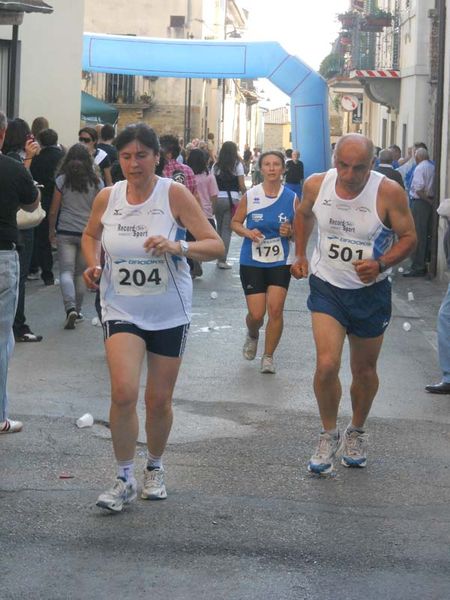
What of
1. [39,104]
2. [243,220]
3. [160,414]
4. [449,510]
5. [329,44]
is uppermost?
[329,44]

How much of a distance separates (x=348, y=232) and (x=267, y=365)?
144 inches

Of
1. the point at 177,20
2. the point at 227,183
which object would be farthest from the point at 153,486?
the point at 177,20

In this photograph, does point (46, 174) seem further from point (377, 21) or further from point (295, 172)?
point (377, 21)

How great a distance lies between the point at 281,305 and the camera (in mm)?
10438

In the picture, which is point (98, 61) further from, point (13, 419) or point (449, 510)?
point (449, 510)

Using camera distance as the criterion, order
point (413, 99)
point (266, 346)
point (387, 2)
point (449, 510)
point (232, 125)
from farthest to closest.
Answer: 1. point (232, 125)
2. point (387, 2)
3. point (413, 99)
4. point (266, 346)
5. point (449, 510)

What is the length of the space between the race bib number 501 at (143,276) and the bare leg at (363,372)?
1.45m

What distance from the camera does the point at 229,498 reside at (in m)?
6.41

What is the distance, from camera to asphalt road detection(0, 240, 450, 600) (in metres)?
5.12

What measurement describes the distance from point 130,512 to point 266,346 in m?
4.48

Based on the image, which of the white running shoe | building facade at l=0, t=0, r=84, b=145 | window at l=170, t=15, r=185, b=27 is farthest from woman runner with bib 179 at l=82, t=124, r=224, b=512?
window at l=170, t=15, r=185, b=27

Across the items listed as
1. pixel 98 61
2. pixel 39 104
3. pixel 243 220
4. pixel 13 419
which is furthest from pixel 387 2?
pixel 13 419

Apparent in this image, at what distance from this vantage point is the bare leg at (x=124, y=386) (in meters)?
5.90

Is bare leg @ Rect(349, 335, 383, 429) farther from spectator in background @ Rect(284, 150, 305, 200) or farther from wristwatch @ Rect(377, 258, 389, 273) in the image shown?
spectator in background @ Rect(284, 150, 305, 200)
